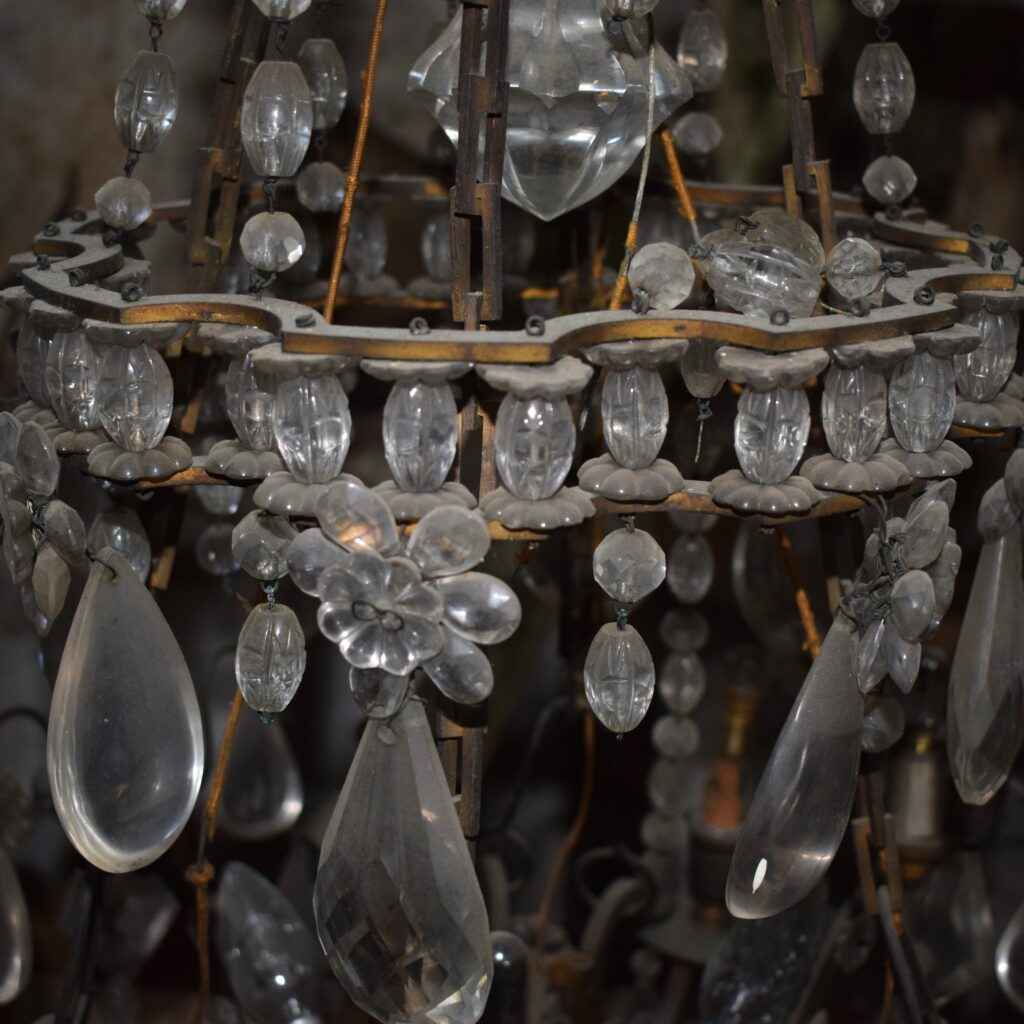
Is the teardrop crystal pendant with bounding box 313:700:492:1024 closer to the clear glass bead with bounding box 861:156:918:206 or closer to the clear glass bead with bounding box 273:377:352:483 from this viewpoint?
the clear glass bead with bounding box 273:377:352:483

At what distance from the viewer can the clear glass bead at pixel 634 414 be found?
862mm

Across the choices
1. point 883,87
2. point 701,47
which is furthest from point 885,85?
point 701,47

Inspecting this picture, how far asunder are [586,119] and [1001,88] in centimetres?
88

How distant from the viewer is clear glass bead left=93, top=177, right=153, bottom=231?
105 cm

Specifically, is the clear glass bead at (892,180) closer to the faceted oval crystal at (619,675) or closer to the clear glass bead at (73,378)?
the faceted oval crystal at (619,675)

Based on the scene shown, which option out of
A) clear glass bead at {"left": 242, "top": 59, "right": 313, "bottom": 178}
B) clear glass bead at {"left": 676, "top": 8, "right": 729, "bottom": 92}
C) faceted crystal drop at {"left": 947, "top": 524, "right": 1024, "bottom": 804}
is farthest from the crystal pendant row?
clear glass bead at {"left": 242, "top": 59, "right": 313, "bottom": 178}

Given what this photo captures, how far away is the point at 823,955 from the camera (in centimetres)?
149

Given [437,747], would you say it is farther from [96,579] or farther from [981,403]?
[981,403]

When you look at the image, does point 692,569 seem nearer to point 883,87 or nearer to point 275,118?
point 883,87

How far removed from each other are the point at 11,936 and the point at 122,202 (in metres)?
0.61

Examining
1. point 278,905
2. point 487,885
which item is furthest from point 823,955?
point 278,905

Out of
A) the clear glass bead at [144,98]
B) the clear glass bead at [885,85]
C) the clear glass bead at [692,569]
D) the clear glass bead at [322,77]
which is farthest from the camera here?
the clear glass bead at [692,569]

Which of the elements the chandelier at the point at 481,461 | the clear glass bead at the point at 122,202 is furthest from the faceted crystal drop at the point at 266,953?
the clear glass bead at the point at 122,202

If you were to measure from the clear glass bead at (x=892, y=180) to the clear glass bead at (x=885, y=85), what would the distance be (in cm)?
5
